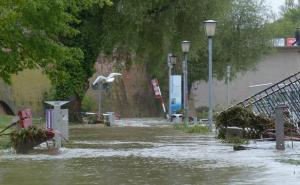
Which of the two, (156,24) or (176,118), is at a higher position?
(156,24)

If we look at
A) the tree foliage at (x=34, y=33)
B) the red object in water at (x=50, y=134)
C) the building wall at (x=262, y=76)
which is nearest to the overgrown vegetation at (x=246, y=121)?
the red object in water at (x=50, y=134)

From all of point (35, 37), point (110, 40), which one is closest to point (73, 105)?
point (110, 40)

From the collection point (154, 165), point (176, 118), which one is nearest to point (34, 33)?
point (154, 165)

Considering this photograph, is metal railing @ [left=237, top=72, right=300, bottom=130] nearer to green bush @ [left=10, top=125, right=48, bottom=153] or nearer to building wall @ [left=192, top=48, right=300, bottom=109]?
green bush @ [left=10, top=125, right=48, bottom=153]

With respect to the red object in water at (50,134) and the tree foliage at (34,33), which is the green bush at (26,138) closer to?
the red object in water at (50,134)

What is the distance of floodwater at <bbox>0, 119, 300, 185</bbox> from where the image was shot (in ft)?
32.3

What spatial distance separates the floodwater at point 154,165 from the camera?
9.84 metres

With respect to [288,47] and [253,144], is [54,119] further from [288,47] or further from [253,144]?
[288,47]

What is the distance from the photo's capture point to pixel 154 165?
1191cm

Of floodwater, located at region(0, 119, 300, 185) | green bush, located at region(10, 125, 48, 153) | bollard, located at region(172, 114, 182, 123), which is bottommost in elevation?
floodwater, located at region(0, 119, 300, 185)

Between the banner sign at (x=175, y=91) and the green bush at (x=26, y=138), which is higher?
the banner sign at (x=175, y=91)

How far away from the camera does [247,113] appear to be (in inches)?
687

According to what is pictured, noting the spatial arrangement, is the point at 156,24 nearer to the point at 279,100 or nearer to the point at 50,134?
the point at 279,100

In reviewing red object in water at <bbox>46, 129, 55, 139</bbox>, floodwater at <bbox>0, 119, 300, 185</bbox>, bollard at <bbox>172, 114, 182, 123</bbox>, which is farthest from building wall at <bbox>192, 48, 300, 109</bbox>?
red object in water at <bbox>46, 129, 55, 139</bbox>
